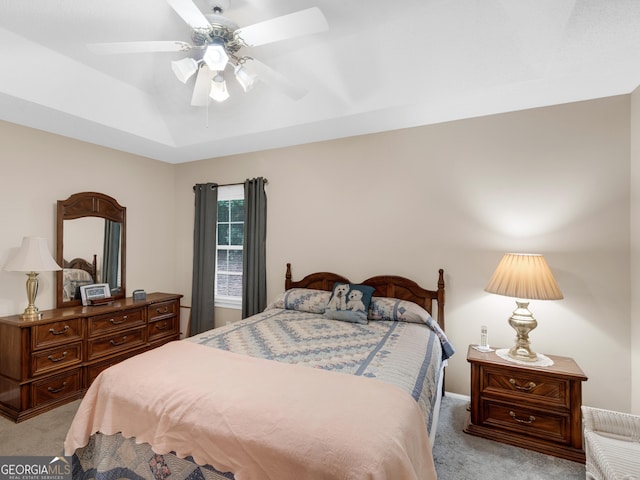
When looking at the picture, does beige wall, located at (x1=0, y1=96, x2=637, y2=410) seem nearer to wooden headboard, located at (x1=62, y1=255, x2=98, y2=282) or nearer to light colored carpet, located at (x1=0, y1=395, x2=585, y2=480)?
wooden headboard, located at (x1=62, y1=255, x2=98, y2=282)

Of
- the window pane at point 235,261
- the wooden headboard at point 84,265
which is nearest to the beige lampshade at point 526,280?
the window pane at point 235,261

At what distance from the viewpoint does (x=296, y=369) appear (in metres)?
1.67

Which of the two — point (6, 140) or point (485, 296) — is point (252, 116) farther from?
point (485, 296)

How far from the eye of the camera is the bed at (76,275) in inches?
125

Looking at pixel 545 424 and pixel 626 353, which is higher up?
pixel 626 353

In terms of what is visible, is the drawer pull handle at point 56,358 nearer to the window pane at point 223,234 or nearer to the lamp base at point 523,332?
the window pane at point 223,234

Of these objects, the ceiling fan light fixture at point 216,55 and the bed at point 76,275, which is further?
the bed at point 76,275

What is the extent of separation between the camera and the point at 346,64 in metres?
2.51

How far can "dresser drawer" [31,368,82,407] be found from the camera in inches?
103

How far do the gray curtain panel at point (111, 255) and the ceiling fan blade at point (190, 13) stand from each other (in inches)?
109

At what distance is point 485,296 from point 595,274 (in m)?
0.80

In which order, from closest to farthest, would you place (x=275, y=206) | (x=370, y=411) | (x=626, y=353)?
1. (x=370, y=411)
2. (x=626, y=353)
3. (x=275, y=206)

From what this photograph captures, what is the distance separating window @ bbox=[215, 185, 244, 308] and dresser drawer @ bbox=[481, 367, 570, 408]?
9.32 ft

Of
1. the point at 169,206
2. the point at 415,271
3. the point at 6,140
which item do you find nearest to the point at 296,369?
the point at 415,271
